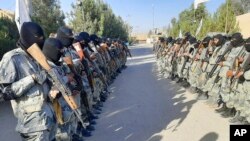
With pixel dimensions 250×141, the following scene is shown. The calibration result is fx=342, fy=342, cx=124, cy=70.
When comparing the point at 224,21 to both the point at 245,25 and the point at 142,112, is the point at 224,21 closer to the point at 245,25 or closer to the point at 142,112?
the point at 245,25

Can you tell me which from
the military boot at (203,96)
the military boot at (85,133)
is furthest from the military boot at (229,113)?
the military boot at (85,133)

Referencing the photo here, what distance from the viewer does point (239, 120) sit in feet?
22.0

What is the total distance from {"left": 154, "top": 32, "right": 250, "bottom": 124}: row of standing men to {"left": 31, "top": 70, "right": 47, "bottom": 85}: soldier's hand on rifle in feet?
13.0

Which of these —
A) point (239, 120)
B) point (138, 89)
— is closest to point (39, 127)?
point (239, 120)

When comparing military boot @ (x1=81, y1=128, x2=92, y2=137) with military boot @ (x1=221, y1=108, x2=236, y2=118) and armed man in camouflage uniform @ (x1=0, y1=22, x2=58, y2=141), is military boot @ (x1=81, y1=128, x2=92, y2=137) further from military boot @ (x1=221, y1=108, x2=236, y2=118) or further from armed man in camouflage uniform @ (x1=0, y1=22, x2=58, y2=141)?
military boot @ (x1=221, y1=108, x2=236, y2=118)

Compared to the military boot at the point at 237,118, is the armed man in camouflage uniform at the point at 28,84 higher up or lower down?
higher up

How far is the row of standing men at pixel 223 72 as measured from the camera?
21.3 ft

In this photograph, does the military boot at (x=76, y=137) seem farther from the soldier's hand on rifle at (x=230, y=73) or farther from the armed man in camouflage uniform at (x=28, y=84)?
the soldier's hand on rifle at (x=230, y=73)

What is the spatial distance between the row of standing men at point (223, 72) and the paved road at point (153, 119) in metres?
0.32

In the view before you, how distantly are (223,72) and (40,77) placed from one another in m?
5.02

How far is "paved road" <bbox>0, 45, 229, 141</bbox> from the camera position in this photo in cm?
605

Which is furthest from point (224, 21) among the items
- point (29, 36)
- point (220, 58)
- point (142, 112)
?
point (29, 36)

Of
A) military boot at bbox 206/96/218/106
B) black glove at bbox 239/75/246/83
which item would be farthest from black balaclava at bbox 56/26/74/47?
military boot at bbox 206/96/218/106

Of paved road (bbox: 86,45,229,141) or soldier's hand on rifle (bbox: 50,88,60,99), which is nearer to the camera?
soldier's hand on rifle (bbox: 50,88,60,99)
